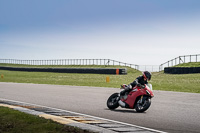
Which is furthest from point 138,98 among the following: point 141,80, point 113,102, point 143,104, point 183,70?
point 183,70

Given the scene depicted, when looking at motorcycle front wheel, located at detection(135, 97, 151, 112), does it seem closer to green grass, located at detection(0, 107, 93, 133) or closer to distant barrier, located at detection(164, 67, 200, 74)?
green grass, located at detection(0, 107, 93, 133)

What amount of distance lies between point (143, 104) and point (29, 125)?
13.5 feet

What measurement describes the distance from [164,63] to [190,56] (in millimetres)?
7700

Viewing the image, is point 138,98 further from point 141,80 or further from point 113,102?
point 113,102

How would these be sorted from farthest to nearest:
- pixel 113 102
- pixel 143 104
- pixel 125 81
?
1. pixel 125 81
2. pixel 113 102
3. pixel 143 104

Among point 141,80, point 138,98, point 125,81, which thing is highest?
point 141,80

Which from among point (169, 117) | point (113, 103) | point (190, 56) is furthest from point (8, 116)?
point (190, 56)

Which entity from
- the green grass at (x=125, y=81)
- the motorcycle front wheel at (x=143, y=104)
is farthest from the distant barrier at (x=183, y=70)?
the motorcycle front wheel at (x=143, y=104)

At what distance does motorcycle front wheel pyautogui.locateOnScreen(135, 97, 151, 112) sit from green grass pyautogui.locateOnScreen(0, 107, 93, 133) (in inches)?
136

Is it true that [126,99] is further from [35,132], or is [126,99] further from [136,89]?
[35,132]

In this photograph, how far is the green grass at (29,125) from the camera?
6773 mm

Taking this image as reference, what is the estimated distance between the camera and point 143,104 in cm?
1000

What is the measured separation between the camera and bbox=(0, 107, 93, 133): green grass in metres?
6.77

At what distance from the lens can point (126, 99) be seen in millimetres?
10305
